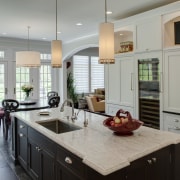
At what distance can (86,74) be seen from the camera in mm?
11086

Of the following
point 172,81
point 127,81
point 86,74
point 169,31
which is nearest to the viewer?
point 172,81

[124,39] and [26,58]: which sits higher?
[124,39]

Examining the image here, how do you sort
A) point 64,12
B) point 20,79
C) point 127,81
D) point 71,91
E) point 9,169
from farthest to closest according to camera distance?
point 71,91 → point 20,79 → point 127,81 → point 64,12 → point 9,169

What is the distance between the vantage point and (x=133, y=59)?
4.68 metres

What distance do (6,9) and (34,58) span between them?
1.52m

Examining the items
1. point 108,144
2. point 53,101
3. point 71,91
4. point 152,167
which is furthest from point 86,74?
point 152,167

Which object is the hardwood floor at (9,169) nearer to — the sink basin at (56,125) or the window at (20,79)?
the sink basin at (56,125)

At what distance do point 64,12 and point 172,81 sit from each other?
2.66 m

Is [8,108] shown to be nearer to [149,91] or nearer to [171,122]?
[149,91]

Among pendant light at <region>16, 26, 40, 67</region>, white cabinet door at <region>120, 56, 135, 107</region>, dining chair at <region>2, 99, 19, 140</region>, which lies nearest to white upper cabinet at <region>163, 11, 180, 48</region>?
white cabinet door at <region>120, 56, 135, 107</region>

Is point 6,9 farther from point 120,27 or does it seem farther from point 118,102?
point 118,102

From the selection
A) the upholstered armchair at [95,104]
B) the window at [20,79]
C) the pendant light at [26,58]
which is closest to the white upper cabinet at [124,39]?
the pendant light at [26,58]

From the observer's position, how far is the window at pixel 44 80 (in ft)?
28.7

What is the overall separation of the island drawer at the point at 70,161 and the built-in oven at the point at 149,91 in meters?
→ 2.59
